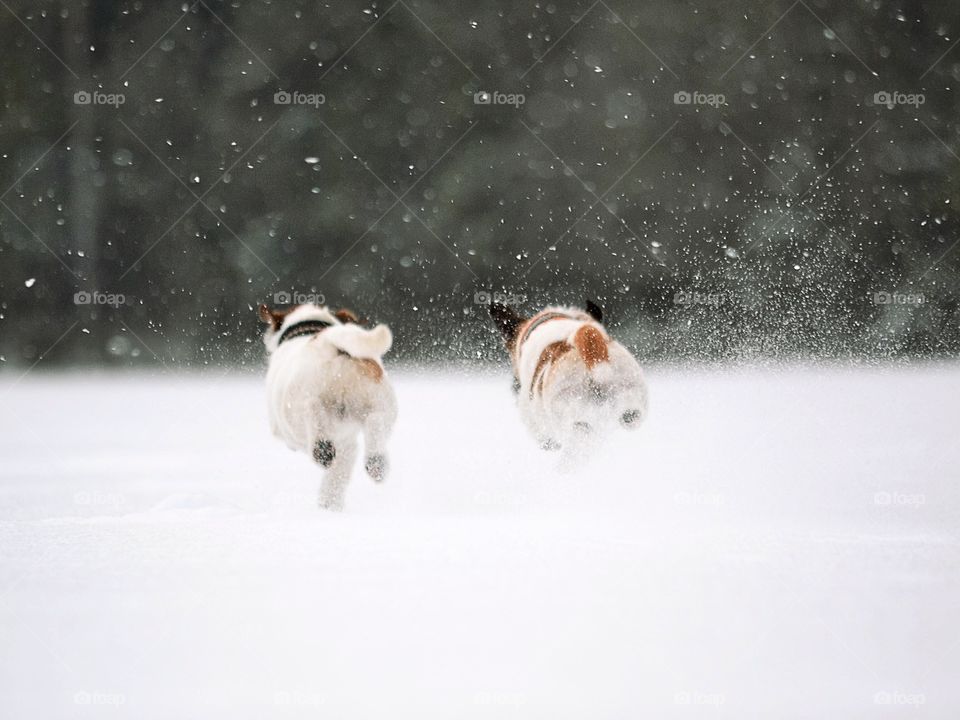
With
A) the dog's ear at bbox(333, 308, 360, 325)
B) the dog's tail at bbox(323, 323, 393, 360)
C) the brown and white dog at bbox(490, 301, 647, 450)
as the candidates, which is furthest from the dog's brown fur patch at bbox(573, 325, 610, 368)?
the dog's ear at bbox(333, 308, 360, 325)

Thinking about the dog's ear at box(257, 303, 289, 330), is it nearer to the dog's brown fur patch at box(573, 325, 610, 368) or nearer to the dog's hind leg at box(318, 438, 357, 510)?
the dog's hind leg at box(318, 438, 357, 510)

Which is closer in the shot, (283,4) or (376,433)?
(376,433)

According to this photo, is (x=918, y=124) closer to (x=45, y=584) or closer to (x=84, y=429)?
(x=84, y=429)

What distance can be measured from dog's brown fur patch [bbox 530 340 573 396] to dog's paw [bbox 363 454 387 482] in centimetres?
64

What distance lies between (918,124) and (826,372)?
310 cm

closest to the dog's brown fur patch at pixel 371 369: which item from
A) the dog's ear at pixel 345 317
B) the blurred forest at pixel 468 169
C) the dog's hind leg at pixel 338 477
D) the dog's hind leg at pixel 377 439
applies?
the dog's hind leg at pixel 377 439

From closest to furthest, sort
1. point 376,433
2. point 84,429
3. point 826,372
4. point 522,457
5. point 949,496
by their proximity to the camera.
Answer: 1. point 376,433
2. point 949,496
3. point 522,457
4. point 84,429
5. point 826,372

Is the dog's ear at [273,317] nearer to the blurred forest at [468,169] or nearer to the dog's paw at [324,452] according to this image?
the dog's paw at [324,452]

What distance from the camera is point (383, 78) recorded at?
10.2 m

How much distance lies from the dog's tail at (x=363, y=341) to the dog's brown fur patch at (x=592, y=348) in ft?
2.18

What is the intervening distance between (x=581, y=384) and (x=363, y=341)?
0.77 m

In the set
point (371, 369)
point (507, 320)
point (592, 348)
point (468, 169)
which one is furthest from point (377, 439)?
point (468, 169)

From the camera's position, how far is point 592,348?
3.73 m

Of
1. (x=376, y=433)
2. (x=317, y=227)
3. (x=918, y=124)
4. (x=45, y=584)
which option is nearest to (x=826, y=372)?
(x=918, y=124)
